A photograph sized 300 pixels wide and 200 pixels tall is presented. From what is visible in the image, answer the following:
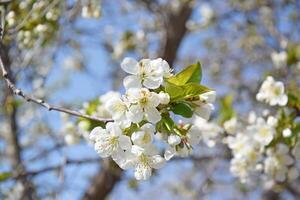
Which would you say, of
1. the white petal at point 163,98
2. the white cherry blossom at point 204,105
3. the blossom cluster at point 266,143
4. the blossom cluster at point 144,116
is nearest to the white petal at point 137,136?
the blossom cluster at point 144,116

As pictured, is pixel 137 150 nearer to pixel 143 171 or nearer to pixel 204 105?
pixel 143 171

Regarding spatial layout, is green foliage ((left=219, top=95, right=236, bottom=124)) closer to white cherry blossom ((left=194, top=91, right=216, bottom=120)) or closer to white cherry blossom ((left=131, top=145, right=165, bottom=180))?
white cherry blossom ((left=194, top=91, right=216, bottom=120))

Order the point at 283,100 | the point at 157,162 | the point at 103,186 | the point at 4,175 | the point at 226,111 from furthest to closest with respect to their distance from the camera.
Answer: the point at 103,186 → the point at 226,111 → the point at 4,175 → the point at 283,100 → the point at 157,162

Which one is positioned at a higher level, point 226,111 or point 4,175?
point 226,111

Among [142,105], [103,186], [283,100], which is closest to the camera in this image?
[142,105]

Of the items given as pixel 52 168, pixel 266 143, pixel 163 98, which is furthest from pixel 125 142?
pixel 52 168

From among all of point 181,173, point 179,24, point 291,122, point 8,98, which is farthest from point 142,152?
point 181,173

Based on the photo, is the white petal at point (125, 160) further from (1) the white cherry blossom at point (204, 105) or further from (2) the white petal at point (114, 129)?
(1) the white cherry blossom at point (204, 105)

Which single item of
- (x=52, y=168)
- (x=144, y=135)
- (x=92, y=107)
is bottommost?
(x=52, y=168)

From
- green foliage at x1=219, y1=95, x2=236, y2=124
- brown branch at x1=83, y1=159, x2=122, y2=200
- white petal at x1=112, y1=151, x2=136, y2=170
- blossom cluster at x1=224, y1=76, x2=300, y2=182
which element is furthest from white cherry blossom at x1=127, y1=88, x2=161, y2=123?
brown branch at x1=83, y1=159, x2=122, y2=200
